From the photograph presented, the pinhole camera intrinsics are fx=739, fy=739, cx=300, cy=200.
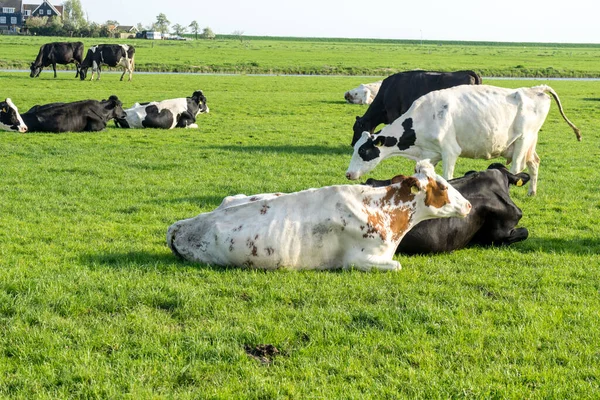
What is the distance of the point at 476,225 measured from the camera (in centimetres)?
920

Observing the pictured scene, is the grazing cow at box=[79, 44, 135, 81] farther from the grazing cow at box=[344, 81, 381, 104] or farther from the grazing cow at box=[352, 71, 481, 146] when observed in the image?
the grazing cow at box=[352, 71, 481, 146]

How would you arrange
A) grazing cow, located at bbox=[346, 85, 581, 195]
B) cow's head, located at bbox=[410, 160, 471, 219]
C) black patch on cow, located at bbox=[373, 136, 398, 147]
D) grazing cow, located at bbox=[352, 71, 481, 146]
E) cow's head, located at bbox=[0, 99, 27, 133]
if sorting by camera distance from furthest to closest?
Answer: cow's head, located at bbox=[0, 99, 27, 133]
grazing cow, located at bbox=[352, 71, 481, 146]
black patch on cow, located at bbox=[373, 136, 398, 147]
grazing cow, located at bbox=[346, 85, 581, 195]
cow's head, located at bbox=[410, 160, 471, 219]

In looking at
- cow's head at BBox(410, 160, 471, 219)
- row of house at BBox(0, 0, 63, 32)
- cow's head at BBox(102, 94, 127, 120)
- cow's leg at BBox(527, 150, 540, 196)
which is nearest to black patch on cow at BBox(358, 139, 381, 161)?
cow's leg at BBox(527, 150, 540, 196)

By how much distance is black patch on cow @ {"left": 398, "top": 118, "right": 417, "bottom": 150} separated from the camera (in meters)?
13.0

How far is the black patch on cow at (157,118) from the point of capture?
22.6m

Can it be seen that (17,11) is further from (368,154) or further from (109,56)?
(368,154)

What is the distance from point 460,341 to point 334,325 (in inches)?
42.5

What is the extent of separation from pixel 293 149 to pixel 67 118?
702cm

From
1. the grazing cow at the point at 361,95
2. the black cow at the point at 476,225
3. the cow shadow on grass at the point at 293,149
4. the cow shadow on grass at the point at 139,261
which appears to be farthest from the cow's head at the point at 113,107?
the black cow at the point at 476,225

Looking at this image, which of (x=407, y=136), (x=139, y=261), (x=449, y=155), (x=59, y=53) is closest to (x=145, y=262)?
(x=139, y=261)

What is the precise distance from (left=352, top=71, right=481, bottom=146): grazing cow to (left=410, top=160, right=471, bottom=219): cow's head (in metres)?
9.43

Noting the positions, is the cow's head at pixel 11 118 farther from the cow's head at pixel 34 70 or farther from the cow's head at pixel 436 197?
the cow's head at pixel 34 70

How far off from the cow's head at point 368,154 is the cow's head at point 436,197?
4694mm

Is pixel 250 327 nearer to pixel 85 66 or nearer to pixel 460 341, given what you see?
pixel 460 341
